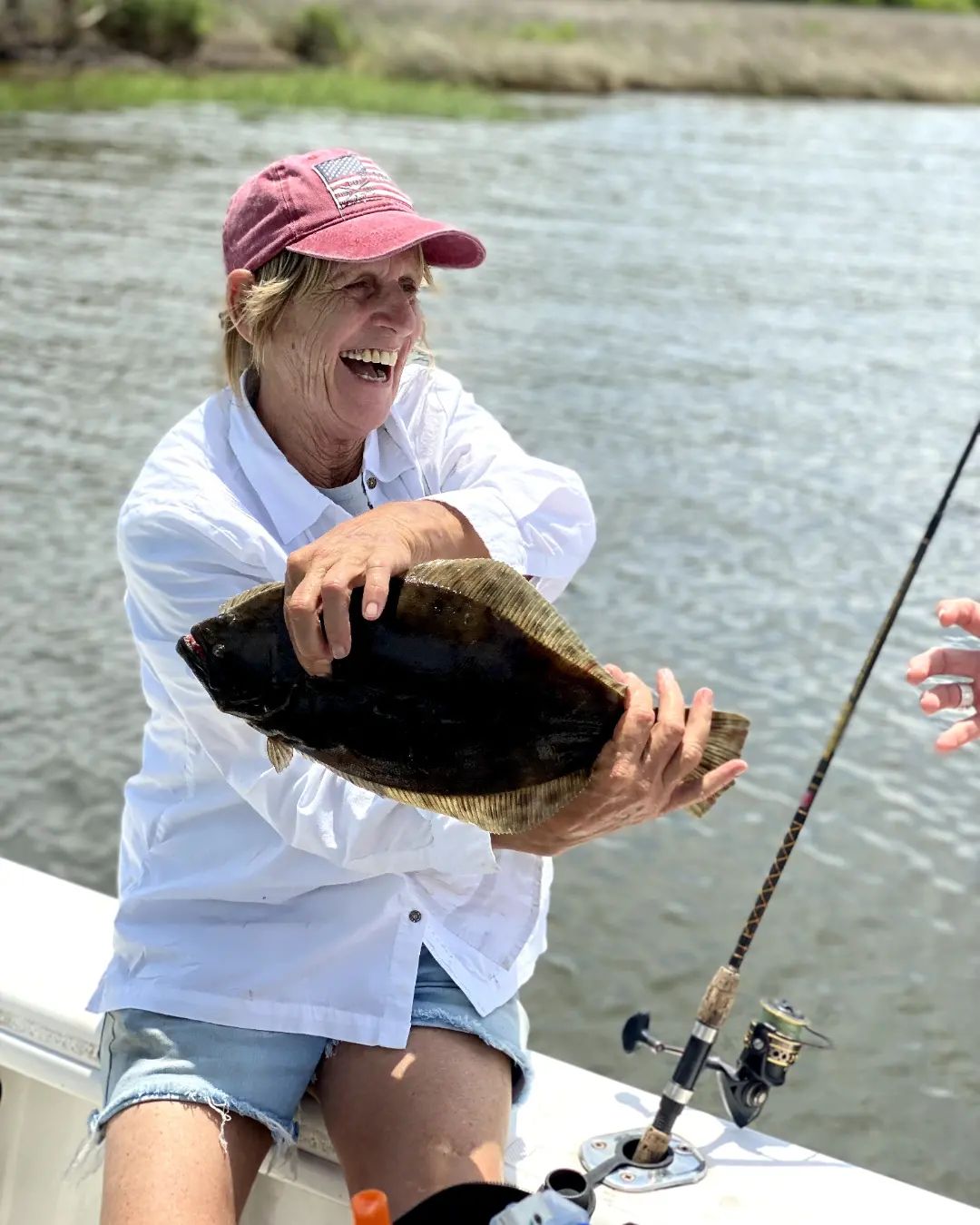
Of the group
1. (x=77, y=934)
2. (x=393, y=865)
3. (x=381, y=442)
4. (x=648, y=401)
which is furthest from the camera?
(x=648, y=401)

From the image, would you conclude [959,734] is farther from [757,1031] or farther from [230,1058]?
[230,1058]

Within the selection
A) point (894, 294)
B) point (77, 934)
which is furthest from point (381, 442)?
point (894, 294)

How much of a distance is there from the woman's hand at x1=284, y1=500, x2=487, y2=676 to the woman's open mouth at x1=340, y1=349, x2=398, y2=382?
0.50 meters

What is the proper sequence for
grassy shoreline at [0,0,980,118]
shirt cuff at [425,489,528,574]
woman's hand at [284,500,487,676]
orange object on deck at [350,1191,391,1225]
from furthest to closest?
grassy shoreline at [0,0,980,118]
shirt cuff at [425,489,528,574]
woman's hand at [284,500,487,676]
orange object on deck at [350,1191,391,1225]

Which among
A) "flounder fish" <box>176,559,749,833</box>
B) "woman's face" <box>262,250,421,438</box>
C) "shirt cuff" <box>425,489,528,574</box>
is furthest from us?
"woman's face" <box>262,250,421,438</box>

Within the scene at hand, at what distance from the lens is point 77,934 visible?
3764 mm

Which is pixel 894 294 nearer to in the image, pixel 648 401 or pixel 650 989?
pixel 648 401

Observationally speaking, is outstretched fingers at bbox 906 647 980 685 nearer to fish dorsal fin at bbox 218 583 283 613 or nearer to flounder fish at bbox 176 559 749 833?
flounder fish at bbox 176 559 749 833

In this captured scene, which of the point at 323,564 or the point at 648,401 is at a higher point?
the point at 323,564

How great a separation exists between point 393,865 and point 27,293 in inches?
611

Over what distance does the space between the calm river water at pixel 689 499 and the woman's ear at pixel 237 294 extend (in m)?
4.02

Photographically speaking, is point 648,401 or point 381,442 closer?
point 381,442

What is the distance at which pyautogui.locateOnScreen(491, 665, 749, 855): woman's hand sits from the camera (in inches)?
100

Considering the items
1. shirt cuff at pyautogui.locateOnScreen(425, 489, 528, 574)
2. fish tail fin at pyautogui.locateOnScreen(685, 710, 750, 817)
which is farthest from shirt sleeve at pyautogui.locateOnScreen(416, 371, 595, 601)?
fish tail fin at pyautogui.locateOnScreen(685, 710, 750, 817)
